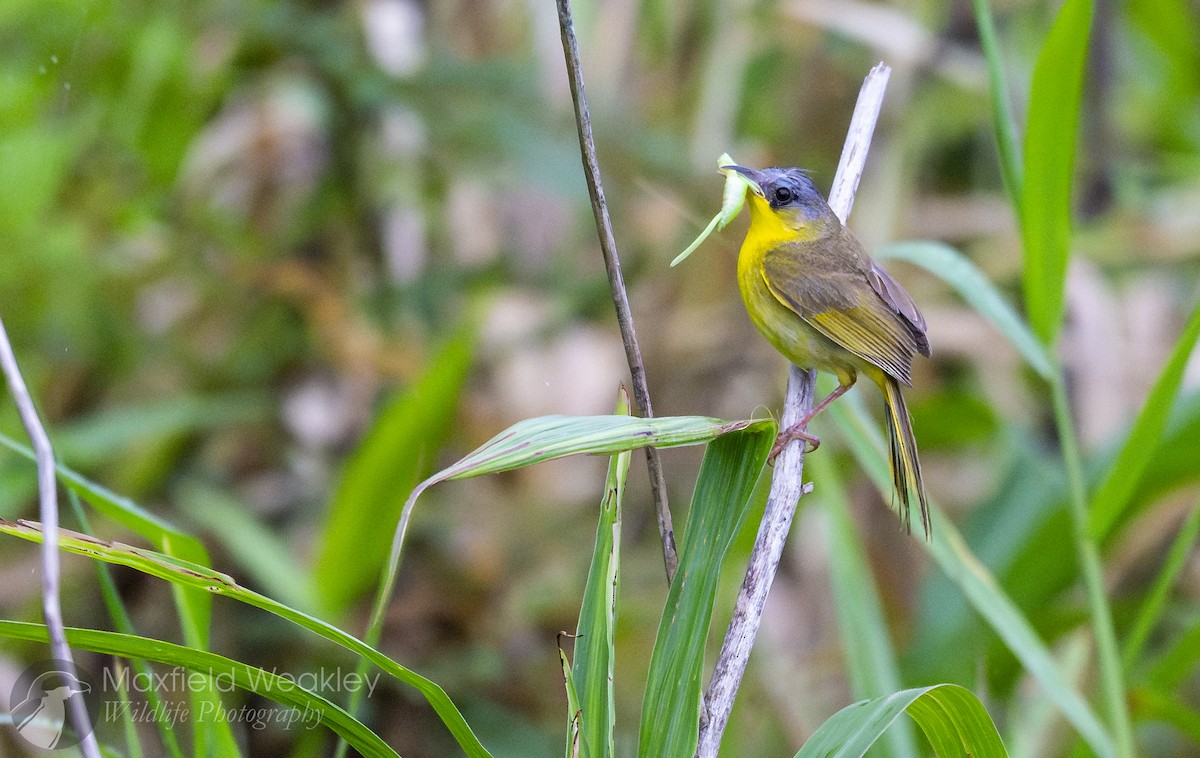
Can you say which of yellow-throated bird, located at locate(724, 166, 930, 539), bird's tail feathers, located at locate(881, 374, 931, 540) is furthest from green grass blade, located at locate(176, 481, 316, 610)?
bird's tail feathers, located at locate(881, 374, 931, 540)

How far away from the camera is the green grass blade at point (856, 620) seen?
6.97 ft

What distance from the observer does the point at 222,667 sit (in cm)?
117

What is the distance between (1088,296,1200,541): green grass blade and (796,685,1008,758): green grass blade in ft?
2.55

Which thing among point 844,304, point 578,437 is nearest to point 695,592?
point 578,437

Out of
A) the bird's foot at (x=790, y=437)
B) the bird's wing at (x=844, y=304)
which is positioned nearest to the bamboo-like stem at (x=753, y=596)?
the bird's foot at (x=790, y=437)

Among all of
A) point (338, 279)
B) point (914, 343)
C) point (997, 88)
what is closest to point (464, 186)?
point (338, 279)

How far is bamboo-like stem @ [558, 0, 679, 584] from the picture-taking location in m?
1.28

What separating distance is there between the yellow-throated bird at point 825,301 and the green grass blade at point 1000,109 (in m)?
0.32

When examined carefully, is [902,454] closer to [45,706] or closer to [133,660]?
[133,660]

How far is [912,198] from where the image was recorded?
4.35 metres

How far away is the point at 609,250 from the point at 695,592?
0.43 m

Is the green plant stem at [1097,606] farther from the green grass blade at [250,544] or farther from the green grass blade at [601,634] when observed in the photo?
the green grass blade at [250,544]

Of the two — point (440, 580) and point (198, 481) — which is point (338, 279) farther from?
point (440, 580)

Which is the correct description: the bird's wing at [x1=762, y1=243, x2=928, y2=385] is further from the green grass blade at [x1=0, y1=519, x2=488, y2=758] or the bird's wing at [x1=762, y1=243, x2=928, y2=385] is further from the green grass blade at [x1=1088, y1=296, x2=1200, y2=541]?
the green grass blade at [x1=0, y1=519, x2=488, y2=758]
